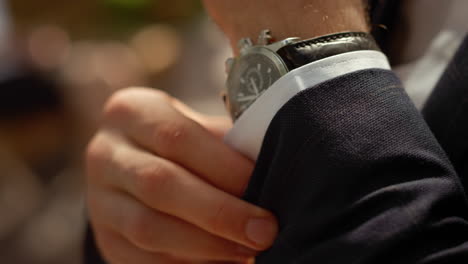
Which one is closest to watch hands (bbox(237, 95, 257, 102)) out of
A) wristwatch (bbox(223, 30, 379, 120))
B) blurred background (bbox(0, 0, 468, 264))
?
wristwatch (bbox(223, 30, 379, 120))

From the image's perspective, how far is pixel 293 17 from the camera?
0.38m

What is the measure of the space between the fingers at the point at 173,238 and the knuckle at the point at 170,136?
0.05 metres

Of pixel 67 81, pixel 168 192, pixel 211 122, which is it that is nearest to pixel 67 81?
pixel 67 81

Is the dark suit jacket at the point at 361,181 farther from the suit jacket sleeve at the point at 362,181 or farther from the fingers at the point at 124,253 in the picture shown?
the fingers at the point at 124,253

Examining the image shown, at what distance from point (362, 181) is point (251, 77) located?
0.11m

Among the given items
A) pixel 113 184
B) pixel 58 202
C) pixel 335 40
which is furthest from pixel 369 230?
pixel 58 202

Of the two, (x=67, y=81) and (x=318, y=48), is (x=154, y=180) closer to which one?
(x=318, y=48)

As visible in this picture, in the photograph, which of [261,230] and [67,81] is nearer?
[261,230]

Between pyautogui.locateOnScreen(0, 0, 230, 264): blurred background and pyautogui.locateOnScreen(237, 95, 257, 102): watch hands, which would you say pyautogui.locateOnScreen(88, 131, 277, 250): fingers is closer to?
pyautogui.locateOnScreen(237, 95, 257, 102): watch hands

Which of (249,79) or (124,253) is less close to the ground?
(249,79)

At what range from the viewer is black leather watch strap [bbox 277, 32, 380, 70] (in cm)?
36

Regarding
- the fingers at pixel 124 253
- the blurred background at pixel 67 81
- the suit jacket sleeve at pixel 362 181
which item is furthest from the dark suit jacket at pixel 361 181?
the blurred background at pixel 67 81

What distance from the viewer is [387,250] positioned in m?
0.30

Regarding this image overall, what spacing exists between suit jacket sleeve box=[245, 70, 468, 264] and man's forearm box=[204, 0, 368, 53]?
0.16 ft
